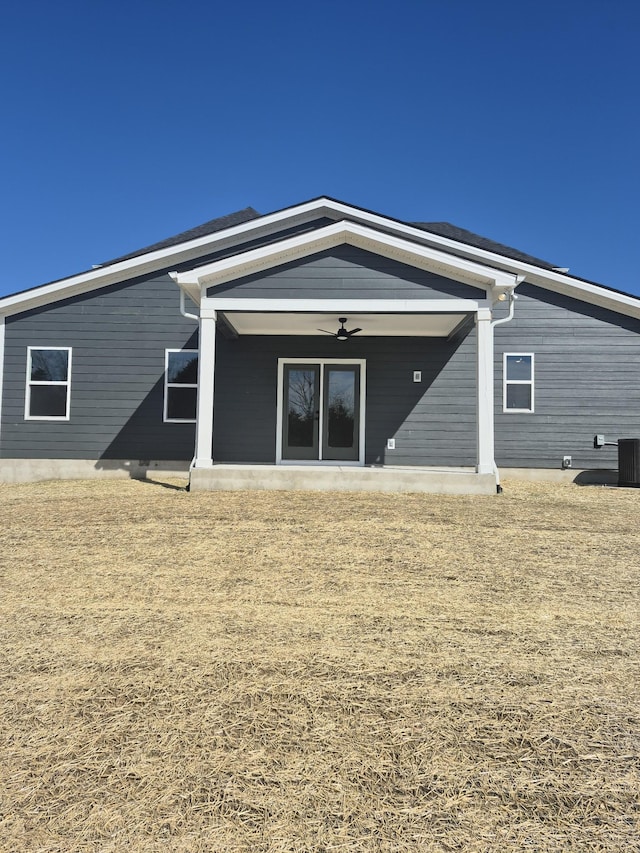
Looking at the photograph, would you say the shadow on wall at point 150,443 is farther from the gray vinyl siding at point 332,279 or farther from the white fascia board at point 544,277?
the white fascia board at point 544,277

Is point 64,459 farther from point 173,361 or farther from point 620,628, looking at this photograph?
point 620,628

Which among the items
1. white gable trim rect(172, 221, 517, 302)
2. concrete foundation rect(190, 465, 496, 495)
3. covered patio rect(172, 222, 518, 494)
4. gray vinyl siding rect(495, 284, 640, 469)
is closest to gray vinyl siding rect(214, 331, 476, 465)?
gray vinyl siding rect(495, 284, 640, 469)

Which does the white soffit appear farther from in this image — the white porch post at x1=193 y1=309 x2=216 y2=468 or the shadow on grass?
the shadow on grass

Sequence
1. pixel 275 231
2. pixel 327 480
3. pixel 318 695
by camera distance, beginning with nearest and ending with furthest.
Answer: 1. pixel 318 695
2. pixel 327 480
3. pixel 275 231

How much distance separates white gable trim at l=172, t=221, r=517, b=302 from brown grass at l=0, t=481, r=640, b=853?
4405 mm

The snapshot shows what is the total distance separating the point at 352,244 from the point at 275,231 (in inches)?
126

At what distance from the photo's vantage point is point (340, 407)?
10406 mm

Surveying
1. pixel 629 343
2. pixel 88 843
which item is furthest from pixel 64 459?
pixel 629 343

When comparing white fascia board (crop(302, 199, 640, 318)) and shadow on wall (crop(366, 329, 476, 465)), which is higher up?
white fascia board (crop(302, 199, 640, 318))

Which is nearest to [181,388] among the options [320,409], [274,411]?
[274,411]

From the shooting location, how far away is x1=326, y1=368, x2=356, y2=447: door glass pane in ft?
34.1

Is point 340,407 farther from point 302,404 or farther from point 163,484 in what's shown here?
point 163,484

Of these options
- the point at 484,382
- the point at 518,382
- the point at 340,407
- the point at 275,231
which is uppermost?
the point at 275,231

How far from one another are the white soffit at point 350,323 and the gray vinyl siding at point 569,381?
1729mm
